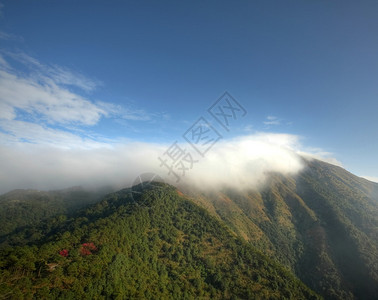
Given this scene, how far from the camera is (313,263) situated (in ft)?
605

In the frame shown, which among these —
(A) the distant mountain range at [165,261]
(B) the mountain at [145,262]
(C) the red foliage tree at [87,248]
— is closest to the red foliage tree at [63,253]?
(B) the mountain at [145,262]

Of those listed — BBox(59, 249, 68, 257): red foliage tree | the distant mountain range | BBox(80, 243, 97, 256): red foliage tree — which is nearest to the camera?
the distant mountain range

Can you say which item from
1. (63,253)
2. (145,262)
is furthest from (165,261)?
(63,253)

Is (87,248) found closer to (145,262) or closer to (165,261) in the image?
(145,262)

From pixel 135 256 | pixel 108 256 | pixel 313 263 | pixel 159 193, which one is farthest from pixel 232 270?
pixel 313 263

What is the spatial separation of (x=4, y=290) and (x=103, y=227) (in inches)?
2060

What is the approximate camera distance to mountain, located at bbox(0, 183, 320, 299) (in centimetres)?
6056

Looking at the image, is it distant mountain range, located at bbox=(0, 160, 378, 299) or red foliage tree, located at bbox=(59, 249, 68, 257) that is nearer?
distant mountain range, located at bbox=(0, 160, 378, 299)

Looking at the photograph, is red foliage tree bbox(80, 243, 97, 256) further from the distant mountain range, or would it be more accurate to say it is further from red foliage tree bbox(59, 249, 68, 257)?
red foliage tree bbox(59, 249, 68, 257)

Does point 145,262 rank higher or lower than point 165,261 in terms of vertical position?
higher

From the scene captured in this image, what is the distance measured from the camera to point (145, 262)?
3866 inches

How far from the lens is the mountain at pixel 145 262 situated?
199 ft

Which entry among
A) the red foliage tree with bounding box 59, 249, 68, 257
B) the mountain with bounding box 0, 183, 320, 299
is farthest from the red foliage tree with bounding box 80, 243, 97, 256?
the red foliage tree with bounding box 59, 249, 68, 257

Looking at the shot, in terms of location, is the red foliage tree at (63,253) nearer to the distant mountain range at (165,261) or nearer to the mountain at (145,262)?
the mountain at (145,262)
